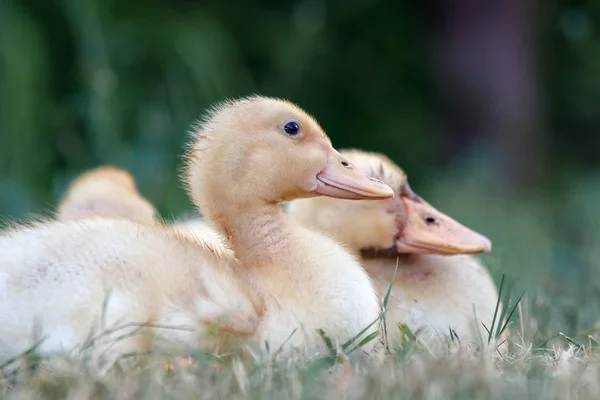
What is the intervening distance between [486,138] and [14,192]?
456cm

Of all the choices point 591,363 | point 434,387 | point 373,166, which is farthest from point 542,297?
point 434,387

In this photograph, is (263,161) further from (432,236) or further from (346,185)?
(432,236)

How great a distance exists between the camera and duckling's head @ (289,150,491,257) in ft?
11.5

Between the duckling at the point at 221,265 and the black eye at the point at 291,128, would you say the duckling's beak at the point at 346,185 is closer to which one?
the duckling at the point at 221,265

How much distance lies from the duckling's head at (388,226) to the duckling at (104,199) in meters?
0.91

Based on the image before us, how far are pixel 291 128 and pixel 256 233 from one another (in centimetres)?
34

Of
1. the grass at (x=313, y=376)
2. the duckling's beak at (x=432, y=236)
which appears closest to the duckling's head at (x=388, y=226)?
the duckling's beak at (x=432, y=236)

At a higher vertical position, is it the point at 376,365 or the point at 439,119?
the point at 376,365

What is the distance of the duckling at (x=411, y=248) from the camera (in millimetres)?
3363

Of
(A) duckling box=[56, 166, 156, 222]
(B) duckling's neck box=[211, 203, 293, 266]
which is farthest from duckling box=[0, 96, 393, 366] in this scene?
(A) duckling box=[56, 166, 156, 222]

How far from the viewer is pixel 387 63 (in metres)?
9.60

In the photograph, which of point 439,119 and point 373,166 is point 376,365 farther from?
point 439,119

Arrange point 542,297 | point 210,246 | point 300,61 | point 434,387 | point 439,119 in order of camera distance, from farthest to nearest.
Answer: point 439,119 < point 300,61 < point 542,297 < point 210,246 < point 434,387

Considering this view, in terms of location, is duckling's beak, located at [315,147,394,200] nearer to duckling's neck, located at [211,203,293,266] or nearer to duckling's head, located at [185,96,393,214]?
duckling's head, located at [185,96,393,214]
